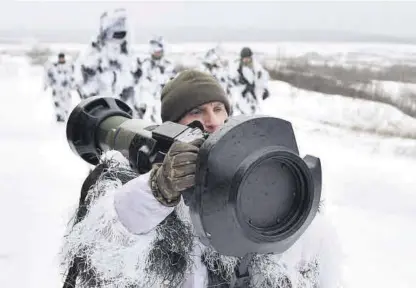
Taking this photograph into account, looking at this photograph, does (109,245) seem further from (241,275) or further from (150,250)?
(241,275)

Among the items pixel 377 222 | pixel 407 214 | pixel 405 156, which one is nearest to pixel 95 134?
pixel 377 222

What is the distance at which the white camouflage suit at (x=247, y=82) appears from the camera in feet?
29.2

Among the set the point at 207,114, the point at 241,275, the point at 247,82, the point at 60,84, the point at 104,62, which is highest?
the point at 207,114

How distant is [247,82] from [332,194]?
11.9 feet

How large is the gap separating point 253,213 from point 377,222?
13.8 feet

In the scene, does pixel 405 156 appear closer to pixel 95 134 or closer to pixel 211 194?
pixel 95 134

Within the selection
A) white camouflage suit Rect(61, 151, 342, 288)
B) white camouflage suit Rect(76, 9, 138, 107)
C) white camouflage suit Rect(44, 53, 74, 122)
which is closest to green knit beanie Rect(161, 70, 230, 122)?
white camouflage suit Rect(61, 151, 342, 288)

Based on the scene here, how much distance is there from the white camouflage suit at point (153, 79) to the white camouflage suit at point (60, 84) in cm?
201

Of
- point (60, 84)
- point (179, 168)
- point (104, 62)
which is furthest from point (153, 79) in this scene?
point (179, 168)

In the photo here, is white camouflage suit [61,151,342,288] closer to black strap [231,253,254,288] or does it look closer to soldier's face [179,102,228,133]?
black strap [231,253,254,288]

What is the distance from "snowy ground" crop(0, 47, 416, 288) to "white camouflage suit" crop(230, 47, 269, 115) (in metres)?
0.97

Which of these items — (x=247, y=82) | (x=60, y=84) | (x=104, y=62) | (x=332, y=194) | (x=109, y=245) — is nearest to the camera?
(x=109, y=245)

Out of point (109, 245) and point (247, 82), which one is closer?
point (109, 245)

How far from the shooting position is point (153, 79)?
363 inches
